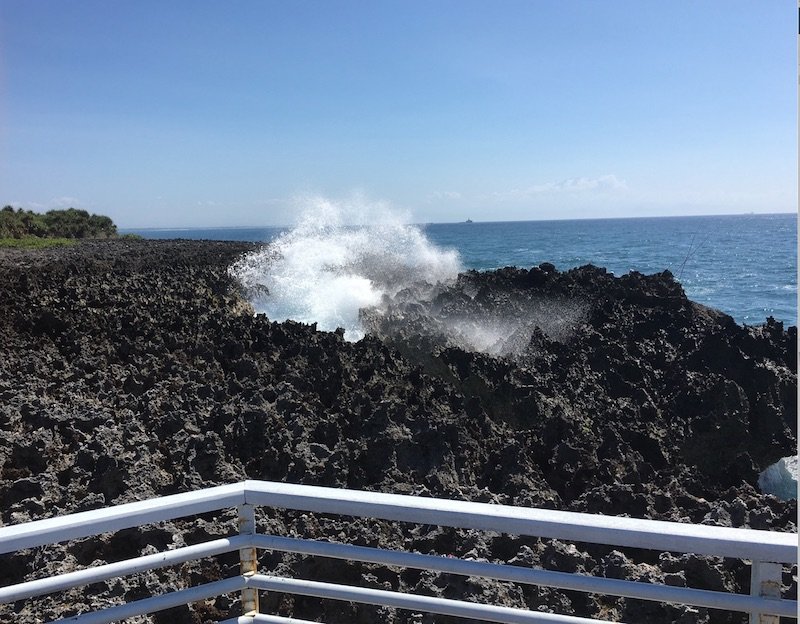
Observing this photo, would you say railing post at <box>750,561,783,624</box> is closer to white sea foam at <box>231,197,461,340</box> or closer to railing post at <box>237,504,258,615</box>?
railing post at <box>237,504,258,615</box>

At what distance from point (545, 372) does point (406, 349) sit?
7.42 feet

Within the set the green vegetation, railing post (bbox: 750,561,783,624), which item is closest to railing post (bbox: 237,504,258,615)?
railing post (bbox: 750,561,783,624)

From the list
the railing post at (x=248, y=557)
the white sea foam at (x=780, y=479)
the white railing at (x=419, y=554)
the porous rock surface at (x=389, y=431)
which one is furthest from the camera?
the white sea foam at (x=780, y=479)

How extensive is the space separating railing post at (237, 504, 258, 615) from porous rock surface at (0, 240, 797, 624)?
813 millimetres

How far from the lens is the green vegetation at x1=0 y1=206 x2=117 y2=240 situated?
4007 centimetres

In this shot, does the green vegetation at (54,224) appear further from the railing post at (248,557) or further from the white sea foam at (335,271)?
the railing post at (248,557)

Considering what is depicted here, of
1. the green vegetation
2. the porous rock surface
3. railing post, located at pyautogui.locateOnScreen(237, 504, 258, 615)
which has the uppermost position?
the green vegetation

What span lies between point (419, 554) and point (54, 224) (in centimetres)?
5097

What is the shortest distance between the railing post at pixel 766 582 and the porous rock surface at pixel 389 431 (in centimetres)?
128

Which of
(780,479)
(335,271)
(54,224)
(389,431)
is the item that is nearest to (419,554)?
(389,431)

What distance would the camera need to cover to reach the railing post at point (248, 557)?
1845 millimetres

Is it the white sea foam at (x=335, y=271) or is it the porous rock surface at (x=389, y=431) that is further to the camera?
the white sea foam at (x=335, y=271)

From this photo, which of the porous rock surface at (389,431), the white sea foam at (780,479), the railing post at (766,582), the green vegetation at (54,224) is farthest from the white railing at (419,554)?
the green vegetation at (54,224)

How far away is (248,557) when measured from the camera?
1.92 m
